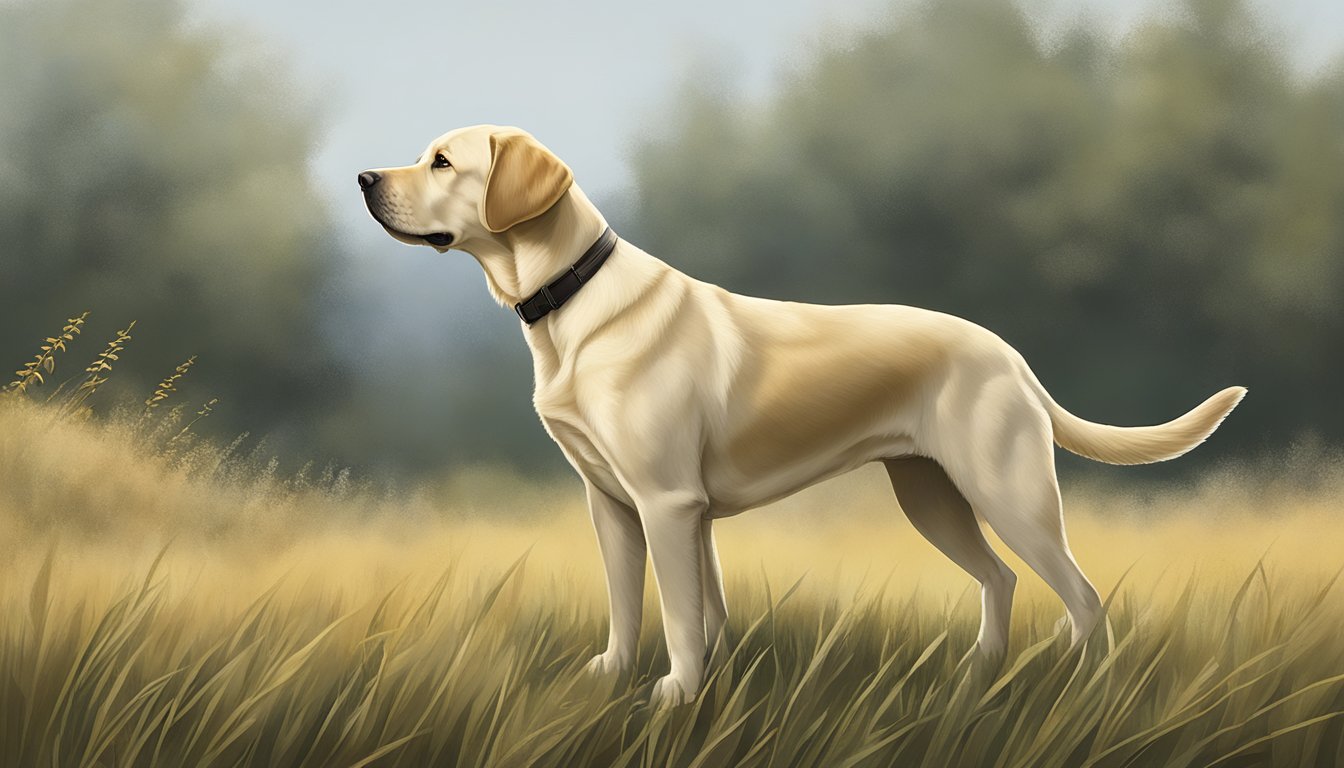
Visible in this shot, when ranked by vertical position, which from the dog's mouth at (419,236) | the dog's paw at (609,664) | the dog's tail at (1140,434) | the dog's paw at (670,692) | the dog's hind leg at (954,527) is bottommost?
the dog's paw at (609,664)

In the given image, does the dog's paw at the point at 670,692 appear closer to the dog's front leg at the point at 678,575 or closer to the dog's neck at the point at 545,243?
the dog's front leg at the point at 678,575

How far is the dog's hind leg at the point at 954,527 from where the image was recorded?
13.6 feet

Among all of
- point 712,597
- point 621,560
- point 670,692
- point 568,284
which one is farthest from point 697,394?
point 670,692

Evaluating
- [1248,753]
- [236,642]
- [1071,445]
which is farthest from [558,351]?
[1248,753]

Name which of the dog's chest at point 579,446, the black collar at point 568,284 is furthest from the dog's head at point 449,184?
the dog's chest at point 579,446

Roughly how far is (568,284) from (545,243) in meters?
0.15

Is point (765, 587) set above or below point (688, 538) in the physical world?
below

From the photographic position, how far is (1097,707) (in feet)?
10.0

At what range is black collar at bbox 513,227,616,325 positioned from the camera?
11.9ft

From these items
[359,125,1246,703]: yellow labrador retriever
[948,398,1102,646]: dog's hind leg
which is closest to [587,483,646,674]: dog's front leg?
[359,125,1246,703]: yellow labrador retriever

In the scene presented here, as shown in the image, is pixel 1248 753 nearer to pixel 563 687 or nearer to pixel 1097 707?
pixel 1097 707

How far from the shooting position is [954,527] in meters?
4.15

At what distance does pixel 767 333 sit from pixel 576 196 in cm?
78

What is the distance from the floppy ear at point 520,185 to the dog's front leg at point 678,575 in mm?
977
